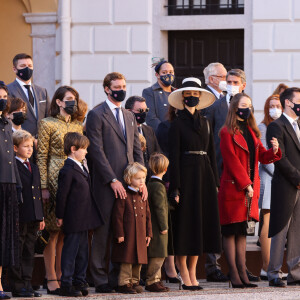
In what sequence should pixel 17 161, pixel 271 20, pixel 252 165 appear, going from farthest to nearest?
pixel 271 20
pixel 252 165
pixel 17 161

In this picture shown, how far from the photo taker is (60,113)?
1262 cm

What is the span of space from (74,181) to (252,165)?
6.27 ft

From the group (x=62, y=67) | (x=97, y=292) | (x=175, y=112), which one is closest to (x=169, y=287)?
(x=97, y=292)

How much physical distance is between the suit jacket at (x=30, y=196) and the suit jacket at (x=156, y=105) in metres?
2.29

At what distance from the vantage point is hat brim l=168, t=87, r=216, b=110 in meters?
12.8

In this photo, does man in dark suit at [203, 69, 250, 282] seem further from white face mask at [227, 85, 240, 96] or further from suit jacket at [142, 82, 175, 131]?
suit jacket at [142, 82, 175, 131]

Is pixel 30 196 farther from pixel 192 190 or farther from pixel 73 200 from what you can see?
pixel 192 190

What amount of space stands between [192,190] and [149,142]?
0.95 m

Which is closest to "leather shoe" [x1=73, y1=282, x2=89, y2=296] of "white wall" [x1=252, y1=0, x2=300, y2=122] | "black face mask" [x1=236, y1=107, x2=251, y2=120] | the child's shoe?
the child's shoe

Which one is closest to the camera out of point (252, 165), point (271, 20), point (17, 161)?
point (17, 161)

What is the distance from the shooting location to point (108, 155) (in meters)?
12.4

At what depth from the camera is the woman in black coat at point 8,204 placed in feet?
38.0

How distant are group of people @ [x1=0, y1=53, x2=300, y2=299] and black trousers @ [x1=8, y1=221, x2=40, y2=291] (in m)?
0.01

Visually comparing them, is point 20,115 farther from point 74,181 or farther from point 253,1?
point 253,1
